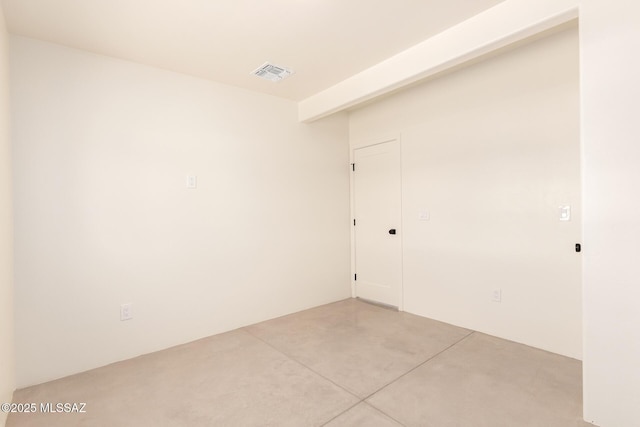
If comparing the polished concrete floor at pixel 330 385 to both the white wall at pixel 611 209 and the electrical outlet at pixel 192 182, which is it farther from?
the electrical outlet at pixel 192 182

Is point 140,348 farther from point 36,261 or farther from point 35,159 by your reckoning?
point 35,159

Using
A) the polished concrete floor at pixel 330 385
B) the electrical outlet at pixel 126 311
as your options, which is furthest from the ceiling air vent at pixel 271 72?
the polished concrete floor at pixel 330 385

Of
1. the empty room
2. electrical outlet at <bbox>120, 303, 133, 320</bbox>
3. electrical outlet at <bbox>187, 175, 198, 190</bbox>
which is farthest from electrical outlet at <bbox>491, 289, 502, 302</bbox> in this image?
electrical outlet at <bbox>120, 303, 133, 320</bbox>

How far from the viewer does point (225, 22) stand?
2.12 metres

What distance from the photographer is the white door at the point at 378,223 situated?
3760 mm

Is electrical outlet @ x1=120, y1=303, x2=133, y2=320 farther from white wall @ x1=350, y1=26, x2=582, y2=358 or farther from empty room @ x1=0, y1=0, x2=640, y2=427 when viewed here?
white wall @ x1=350, y1=26, x2=582, y2=358

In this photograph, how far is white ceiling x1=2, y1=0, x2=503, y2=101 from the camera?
1949 mm

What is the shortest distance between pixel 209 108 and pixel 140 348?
90.8 inches

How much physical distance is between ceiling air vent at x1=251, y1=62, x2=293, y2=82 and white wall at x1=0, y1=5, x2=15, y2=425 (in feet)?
5.63

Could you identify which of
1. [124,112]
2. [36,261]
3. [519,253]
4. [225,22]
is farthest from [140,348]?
[519,253]

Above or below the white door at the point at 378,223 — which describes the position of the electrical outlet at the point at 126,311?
below

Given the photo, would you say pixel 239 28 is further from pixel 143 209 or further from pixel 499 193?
pixel 499 193

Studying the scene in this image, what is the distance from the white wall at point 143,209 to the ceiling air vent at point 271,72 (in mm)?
438

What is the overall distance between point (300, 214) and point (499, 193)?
2.14 metres
